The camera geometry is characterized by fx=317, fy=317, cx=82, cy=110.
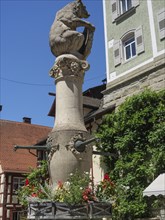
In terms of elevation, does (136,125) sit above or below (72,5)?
below

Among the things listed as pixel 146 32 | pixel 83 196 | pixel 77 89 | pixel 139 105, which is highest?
pixel 146 32

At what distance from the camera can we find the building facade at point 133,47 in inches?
Answer: 444

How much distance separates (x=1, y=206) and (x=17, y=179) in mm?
2178

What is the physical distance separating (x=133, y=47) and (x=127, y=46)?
38 cm

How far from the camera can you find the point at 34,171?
14516mm

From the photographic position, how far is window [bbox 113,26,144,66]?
39.9 feet

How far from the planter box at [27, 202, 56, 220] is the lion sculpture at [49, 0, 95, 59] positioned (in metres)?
3.17

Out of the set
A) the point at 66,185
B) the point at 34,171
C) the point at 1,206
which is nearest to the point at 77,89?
the point at 66,185

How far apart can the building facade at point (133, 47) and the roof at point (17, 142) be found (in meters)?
12.5

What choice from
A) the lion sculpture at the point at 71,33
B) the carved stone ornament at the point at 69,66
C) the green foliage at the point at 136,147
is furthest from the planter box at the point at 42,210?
the green foliage at the point at 136,147

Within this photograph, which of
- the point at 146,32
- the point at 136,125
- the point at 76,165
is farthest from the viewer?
the point at 146,32

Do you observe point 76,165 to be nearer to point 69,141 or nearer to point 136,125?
point 69,141

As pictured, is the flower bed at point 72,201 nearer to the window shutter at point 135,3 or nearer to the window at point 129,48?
the window at point 129,48

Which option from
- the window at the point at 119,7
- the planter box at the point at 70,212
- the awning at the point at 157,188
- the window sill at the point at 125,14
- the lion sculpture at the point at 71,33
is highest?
the window at the point at 119,7
